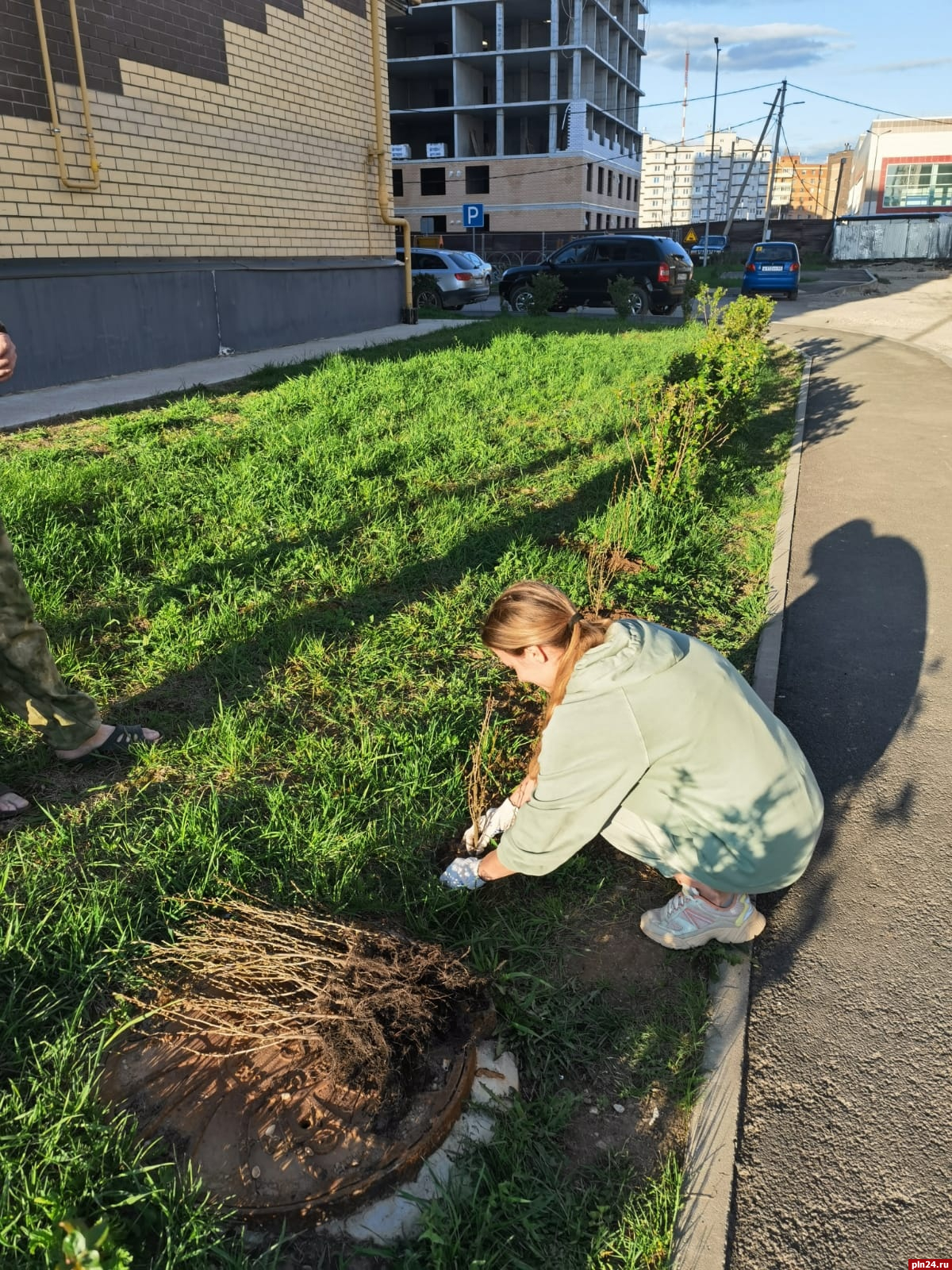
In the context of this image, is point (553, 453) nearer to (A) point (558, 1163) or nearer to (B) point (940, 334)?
(A) point (558, 1163)

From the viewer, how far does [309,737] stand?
3699 millimetres

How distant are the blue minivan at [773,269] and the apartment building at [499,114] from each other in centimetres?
2604

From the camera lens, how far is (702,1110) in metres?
2.36

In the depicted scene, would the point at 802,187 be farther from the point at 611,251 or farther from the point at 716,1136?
the point at 716,1136

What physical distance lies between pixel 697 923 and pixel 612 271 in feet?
72.7

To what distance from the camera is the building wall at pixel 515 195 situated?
52.2 metres

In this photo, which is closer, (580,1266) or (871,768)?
(580,1266)

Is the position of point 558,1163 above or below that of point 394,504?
below

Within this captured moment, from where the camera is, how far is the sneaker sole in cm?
286

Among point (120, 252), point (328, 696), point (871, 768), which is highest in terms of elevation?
point (120, 252)

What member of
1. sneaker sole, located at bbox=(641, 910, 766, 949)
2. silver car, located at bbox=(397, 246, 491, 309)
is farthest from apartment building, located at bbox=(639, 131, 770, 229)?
sneaker sole, located at bbox=(641, 910, 766, 949)

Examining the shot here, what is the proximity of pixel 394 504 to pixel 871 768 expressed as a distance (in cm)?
367

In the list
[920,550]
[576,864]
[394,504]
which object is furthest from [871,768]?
[394,504]

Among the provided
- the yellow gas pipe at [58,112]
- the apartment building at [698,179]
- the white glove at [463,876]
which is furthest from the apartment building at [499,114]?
the apartment building at [698,179]
